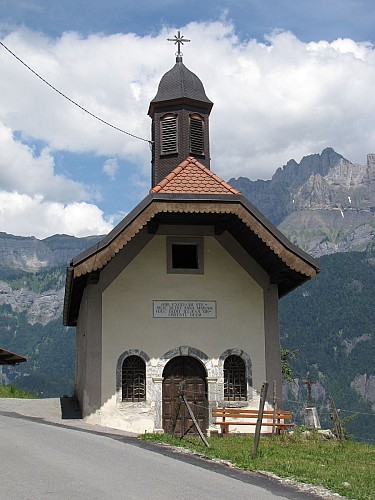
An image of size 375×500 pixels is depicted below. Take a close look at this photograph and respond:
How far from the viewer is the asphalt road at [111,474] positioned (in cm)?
875

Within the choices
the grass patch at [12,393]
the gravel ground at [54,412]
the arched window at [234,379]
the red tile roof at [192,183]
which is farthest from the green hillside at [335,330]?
the red tile roof at [192,183]

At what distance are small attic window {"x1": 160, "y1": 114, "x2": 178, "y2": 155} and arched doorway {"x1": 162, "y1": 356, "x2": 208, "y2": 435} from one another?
661cm

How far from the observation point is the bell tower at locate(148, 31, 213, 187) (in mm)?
21781

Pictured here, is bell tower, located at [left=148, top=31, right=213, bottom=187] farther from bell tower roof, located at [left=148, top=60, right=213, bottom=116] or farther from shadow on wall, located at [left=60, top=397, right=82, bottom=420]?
shadow on wall, located at [left=60, top=397, right=82, bottom=420]

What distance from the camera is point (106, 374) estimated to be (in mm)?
18359

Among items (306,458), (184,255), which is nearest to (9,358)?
(184,255)

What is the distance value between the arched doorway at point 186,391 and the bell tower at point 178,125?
19.3ft

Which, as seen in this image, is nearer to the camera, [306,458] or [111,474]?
[111,474]

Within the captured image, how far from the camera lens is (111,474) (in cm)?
992

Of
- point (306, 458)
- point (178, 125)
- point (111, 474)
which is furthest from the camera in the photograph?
point (178, 125)

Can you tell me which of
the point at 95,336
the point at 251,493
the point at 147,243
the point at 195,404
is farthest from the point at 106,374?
the point at 251,493

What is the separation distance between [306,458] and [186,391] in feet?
19.8

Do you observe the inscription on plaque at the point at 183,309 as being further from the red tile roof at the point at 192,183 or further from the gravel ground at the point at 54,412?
the gravel ground at the point at 54,412

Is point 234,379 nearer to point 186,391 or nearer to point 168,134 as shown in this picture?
point 186,391
